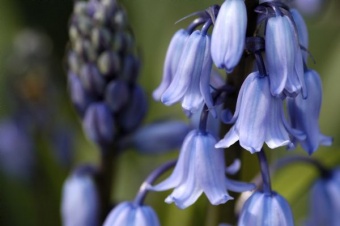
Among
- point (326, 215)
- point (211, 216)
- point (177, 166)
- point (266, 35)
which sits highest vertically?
point (266, 35)

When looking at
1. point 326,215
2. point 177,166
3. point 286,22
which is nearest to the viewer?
point 286,22

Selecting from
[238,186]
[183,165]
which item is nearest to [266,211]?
[238,186]

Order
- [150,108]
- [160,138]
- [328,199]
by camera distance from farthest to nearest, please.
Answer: [150,108], [160,138], [328,199]

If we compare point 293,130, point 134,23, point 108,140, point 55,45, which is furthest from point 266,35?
point 55,45

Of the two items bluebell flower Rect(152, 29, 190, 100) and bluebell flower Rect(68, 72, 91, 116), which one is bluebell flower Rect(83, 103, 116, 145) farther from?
bluebell flower Rect(152, 29, 190, 100)

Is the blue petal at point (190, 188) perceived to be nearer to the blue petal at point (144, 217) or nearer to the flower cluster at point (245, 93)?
the flower cluster at point (245, 93)

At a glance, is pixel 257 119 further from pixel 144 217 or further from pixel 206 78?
pixel 144 217

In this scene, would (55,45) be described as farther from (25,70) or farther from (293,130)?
(293,130)
